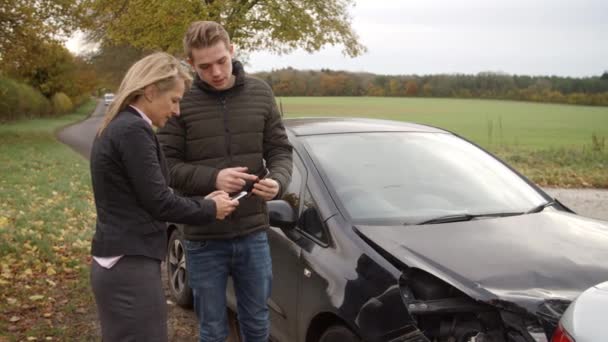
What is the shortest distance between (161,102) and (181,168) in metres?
0.65

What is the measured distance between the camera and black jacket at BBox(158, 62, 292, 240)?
9.96 feet

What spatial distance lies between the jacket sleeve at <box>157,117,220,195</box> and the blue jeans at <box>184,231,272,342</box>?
0.97 ft

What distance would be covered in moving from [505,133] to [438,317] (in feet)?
104

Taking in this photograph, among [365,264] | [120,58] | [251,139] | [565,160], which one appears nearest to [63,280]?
[251,139]

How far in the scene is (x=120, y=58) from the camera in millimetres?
38594

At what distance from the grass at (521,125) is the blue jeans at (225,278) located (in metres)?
11.1

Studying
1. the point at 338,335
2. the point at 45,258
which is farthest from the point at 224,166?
the point at 45,258

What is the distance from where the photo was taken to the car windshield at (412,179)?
344 centimetres

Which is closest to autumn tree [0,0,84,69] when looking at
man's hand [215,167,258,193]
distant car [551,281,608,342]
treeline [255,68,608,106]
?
treeline [255,68,608,106]

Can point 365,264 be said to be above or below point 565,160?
above

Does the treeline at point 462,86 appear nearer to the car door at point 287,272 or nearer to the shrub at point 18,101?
the shrub at point 18,101

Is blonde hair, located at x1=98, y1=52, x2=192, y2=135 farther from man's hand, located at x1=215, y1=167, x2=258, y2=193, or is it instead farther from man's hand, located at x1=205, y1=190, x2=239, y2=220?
man's hand, located at x1=215, y1=167, x2=258, y2=193

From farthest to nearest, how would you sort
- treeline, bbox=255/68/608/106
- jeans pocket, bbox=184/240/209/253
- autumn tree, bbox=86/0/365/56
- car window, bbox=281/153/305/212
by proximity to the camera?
treeline, bbox=255/68/608/106 → autumn tree, bbox=86/0/365/56 → car window, bbox=281/153/305/212 → jeans pocket, bbox=184/240/209/253

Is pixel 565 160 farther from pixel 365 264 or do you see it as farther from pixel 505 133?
pixel 505 133
